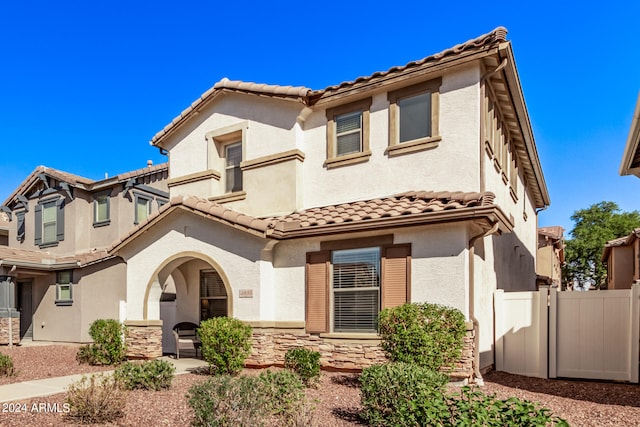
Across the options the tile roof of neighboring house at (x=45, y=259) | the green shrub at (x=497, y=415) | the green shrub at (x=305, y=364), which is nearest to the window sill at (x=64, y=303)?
the tile roof of neighboring house at (x=45, y=259)

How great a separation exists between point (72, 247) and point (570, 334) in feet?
62.7

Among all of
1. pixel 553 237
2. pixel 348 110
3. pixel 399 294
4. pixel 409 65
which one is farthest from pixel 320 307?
pixel 553 237

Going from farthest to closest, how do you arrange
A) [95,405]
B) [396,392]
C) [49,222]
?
[49,222] → [95,405] → [396,392]

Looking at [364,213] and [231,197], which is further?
[231,197]

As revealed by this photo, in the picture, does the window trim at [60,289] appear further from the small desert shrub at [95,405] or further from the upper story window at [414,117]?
the upper story window at [414,117]

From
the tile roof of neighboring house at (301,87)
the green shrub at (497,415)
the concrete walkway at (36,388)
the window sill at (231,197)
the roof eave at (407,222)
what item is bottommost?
the concrete walkway at (36,388)

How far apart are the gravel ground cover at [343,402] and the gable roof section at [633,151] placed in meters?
4.33

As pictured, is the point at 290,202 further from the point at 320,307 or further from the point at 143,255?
the point at 143,255

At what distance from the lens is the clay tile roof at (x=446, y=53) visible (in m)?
9.69

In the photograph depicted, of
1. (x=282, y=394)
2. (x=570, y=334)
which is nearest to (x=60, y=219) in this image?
(x=282, y=394)

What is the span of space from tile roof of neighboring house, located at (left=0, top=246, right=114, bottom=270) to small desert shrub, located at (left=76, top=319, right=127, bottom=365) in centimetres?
620

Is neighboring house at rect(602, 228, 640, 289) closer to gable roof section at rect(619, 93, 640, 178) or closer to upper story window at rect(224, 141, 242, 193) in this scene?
gable roof section at rect(619, 93, 640, 178)

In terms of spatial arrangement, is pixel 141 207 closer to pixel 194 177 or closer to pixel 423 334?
pixel 194 177

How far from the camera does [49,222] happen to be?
835 inches
